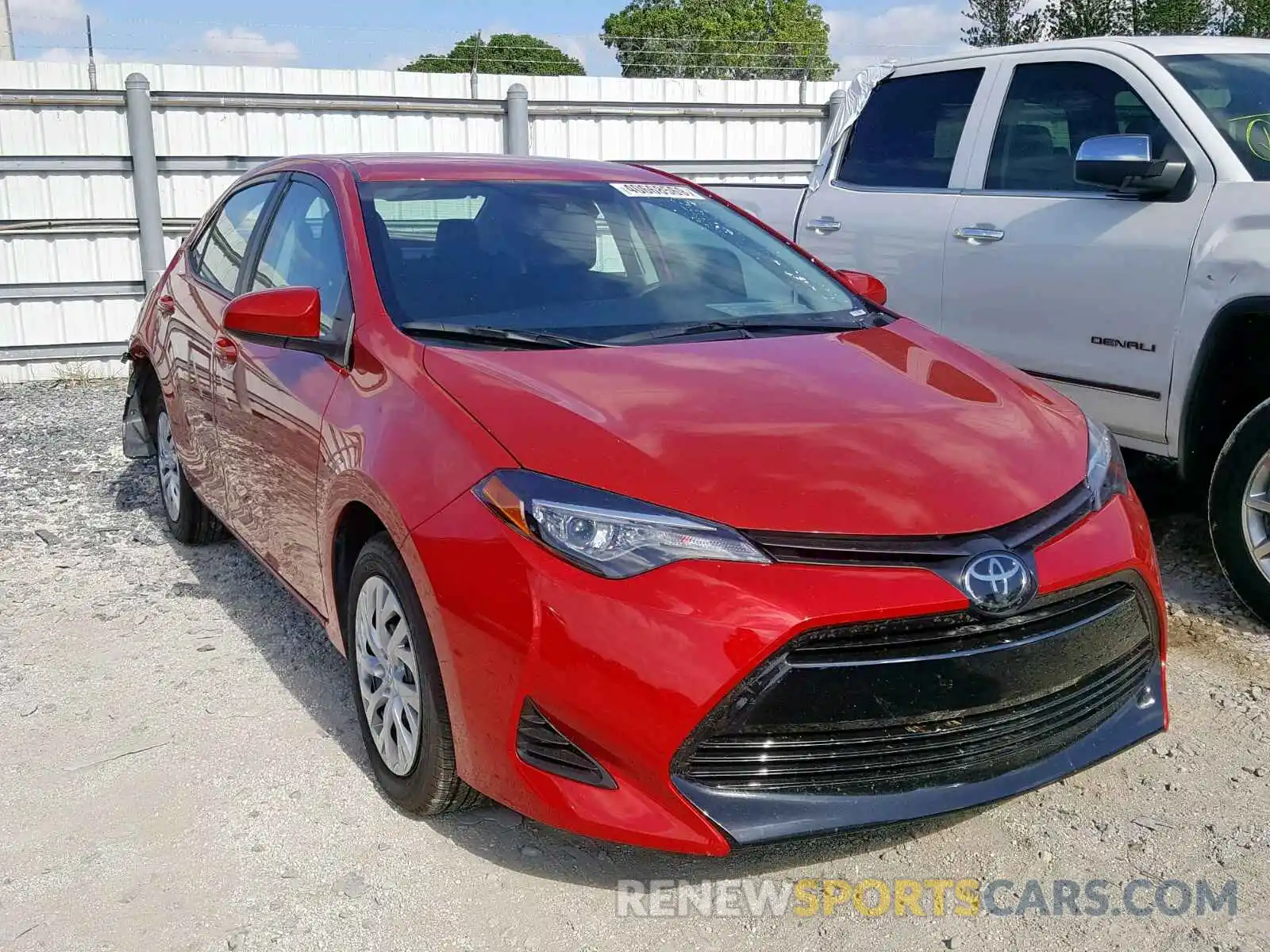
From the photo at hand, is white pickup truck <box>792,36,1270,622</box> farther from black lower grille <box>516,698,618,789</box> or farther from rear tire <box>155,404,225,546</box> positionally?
rear tire <box>155,404,225,546</box>

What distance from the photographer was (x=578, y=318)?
10.9ft

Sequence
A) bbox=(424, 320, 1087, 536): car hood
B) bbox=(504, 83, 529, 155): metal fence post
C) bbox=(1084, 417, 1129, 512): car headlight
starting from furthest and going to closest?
bbox=(504, 83, 529, 155): metal fence post < bbox=(1084, 417, 1129, 512): car headlight < bbox=(424, 320, 1087, 536): car hood

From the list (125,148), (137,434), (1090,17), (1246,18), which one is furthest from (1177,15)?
(137,434)

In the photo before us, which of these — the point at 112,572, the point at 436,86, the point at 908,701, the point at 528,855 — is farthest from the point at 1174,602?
the point at 436,86

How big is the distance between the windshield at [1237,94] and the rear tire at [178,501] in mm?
4052

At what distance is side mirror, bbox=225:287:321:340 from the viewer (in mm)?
3238

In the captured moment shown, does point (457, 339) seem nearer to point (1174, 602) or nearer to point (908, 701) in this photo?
point (908, 701)

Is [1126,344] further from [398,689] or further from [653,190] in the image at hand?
[398,689]

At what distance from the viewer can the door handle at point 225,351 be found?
3.90 metres

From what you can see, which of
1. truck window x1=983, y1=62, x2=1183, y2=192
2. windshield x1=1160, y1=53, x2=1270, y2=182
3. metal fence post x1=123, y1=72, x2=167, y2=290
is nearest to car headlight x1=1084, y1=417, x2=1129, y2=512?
windshield x1=1160, y1=53, x2=1270, y2=182

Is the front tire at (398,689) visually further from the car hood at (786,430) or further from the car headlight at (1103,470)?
the car headlight at (1103,470)

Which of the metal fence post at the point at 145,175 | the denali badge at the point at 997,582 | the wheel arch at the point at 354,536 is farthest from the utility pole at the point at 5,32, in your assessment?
the denali badge at the point at 997,582

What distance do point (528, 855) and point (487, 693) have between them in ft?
1.83

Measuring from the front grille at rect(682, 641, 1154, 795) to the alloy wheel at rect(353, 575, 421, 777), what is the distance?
30.9 inches
